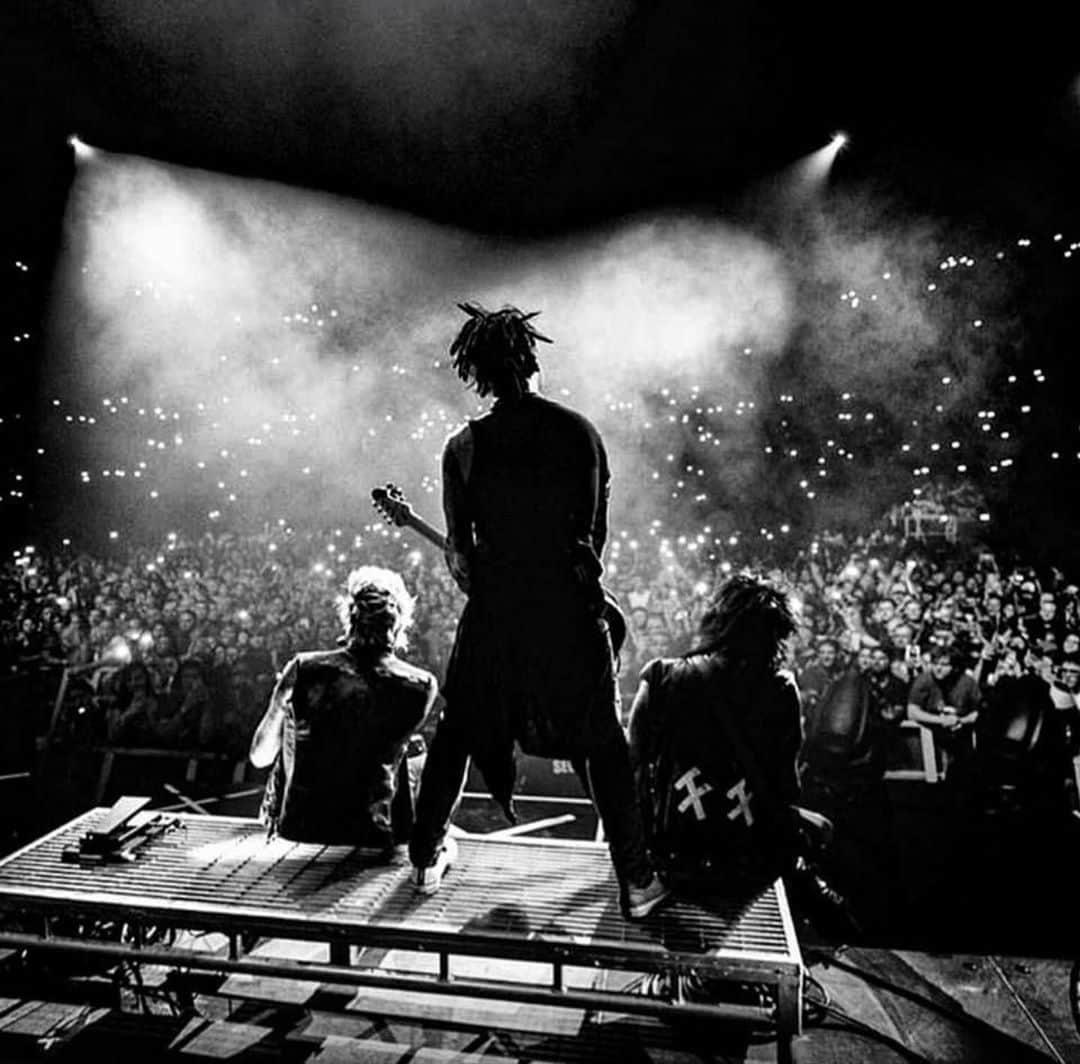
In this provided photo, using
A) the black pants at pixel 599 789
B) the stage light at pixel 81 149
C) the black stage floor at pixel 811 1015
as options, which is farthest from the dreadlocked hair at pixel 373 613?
the stage light at pixel 81 149

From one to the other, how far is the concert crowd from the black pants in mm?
4329

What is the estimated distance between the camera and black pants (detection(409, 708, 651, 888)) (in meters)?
2.64

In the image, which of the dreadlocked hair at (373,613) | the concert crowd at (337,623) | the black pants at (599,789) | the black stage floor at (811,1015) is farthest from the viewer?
the concert crowd at (337,623)

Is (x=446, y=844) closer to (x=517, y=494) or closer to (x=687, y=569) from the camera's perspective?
(x=517, y=494)

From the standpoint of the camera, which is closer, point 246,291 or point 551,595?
point 551,595

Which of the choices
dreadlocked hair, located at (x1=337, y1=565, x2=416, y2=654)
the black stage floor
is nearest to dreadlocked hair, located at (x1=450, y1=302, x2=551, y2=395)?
dreadlocked hair, located at (x1=337, y1=565, x2=416, y2=654)

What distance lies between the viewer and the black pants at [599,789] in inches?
104

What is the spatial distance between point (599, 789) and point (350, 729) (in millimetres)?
1280

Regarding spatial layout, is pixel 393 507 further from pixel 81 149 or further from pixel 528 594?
pixel 81 149

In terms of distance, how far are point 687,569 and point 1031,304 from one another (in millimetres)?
9042

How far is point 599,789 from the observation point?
8.66 feet

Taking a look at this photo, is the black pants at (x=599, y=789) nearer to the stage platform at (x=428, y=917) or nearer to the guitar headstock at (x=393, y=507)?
the stage platform at (x=428, y=917)

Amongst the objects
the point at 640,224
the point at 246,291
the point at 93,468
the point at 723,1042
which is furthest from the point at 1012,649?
the point at 93,468

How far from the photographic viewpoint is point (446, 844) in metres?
3.22
